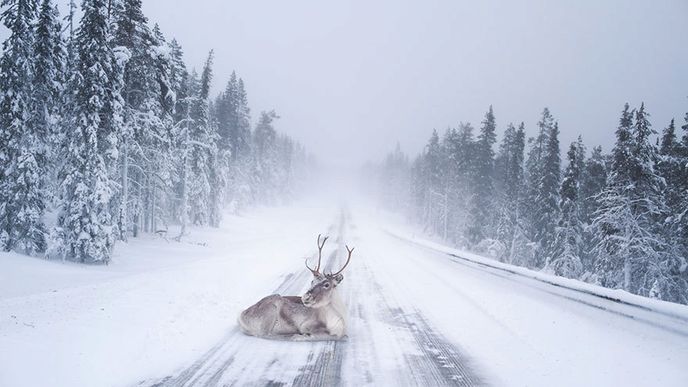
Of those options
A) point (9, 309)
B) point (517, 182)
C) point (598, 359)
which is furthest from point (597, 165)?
point (9, 309)

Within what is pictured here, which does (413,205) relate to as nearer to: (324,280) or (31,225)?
(31,225)

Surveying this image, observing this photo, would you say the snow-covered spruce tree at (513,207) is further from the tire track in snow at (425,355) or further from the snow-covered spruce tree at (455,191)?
the tire track in snow at (425,355)

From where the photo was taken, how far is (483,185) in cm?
4806

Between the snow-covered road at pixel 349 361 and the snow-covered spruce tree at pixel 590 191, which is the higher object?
the snow-covered spruce tree at pixel 590 191

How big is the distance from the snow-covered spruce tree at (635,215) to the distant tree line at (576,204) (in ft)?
0.19

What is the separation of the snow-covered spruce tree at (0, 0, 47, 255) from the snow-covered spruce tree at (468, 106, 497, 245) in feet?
136

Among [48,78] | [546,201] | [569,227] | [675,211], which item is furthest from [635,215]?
[48,78]

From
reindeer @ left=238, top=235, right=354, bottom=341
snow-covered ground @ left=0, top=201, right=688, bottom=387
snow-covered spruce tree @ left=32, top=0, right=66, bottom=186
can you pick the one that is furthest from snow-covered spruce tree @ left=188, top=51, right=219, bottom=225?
reindeer @ left=238, top=235, right=354, bottom=341

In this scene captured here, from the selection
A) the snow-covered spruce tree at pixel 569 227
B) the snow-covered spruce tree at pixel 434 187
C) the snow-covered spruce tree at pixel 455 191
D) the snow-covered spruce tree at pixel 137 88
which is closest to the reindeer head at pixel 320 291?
the snow-covered spruce tree at pixel 137 88

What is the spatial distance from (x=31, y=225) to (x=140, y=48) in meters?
10.3

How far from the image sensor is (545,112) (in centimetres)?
4212

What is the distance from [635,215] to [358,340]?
2392 centimetres

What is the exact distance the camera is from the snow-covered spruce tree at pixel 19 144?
1572 centimetres

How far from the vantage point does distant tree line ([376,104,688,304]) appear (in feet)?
74.4
